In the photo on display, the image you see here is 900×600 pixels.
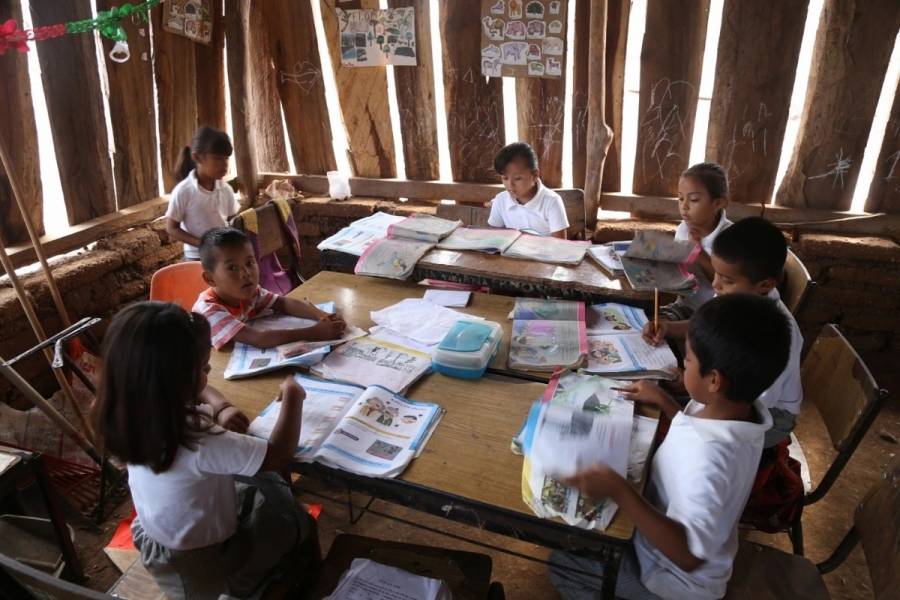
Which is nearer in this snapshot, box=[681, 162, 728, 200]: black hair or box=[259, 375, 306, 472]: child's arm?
box=[259, 375, 306, 472]: child's arm

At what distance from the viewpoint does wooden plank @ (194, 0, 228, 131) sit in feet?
13.3

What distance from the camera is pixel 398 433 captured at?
4.83ft

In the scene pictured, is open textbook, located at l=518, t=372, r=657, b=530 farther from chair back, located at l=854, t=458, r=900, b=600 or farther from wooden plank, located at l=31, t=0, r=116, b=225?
wooden plank, located at l=31, t=0, r=116, b=225

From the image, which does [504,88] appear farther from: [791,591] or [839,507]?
[791,591]

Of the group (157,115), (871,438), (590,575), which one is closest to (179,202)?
(157,115)

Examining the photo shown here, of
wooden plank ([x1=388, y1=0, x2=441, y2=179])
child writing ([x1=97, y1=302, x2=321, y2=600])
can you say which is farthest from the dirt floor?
wooden plank ([x1=388, y1=0, x2=441, y2=179])

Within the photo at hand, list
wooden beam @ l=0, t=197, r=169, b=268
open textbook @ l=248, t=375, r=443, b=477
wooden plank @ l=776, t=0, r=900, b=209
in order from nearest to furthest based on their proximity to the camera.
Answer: open textbook @ l=248, t=375, r=443, b=477, wooden beam @ l=0, t=197, r=169, b=268, wooden plank @ l=776, t=0, r=900, b=209

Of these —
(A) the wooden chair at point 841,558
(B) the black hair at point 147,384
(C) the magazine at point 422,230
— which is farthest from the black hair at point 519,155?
(B) the black hair at point 147,384

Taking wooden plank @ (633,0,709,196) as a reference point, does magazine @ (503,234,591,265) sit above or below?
below

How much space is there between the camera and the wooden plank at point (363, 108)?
3.98m

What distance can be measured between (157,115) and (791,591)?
164 inches

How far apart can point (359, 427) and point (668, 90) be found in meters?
3.05

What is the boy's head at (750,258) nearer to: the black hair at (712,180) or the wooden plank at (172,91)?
the black hair at (712,180)

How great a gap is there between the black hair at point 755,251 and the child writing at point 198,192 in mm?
2703
